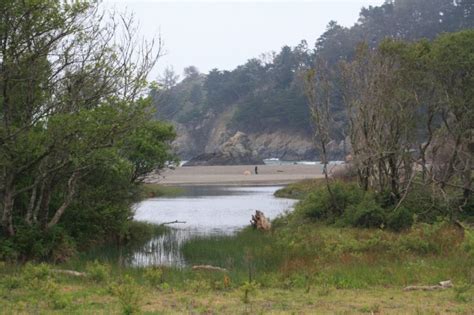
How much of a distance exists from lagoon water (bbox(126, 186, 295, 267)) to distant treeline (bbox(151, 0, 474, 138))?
61.2 metres

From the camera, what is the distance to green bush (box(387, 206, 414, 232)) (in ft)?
68.0

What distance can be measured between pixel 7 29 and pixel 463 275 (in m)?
10.8

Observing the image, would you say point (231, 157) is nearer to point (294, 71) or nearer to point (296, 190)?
point (294, 71)

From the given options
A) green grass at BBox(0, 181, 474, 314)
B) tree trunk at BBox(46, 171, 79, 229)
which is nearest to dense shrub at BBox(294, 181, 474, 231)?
green grass at BBox(0, 181, 474, 314)

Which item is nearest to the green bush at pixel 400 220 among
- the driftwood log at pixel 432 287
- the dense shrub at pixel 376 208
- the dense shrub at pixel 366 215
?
the dense shrub at pixel 376 208

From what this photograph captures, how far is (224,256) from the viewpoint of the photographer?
60.7 ft

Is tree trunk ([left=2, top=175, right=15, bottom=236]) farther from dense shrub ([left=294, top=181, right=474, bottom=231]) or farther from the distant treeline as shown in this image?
the distant treeline

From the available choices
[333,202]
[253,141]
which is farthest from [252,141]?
[333,202]

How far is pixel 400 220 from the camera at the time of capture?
20.8 meters

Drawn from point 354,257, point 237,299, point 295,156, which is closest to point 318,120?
point 354,257

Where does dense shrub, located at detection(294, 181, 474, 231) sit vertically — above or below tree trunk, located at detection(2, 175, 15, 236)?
below

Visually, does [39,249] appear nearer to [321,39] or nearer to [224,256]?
[224,256]

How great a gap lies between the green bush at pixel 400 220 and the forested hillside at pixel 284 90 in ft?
268

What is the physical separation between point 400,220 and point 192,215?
50.2 feet
